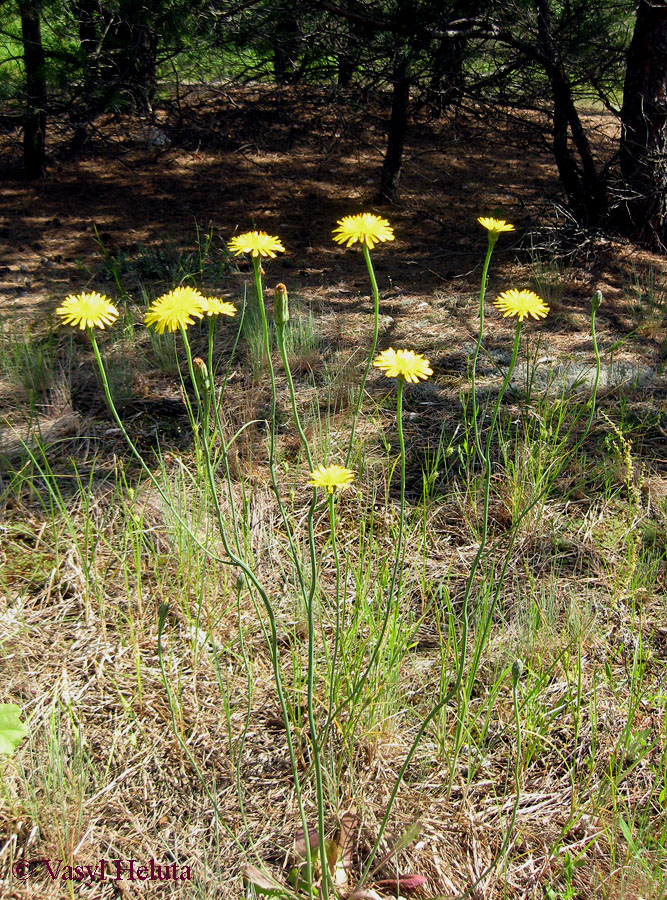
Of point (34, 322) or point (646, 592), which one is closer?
point (646, 592)

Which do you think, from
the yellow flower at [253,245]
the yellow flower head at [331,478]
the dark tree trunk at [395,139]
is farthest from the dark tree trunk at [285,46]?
the yellow flower head at [331,478]

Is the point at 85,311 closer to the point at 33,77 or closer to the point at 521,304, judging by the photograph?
the point at 521,304

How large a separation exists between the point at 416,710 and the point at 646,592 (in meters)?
0.81

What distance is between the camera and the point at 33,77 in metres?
4.23

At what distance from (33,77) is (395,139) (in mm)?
2423

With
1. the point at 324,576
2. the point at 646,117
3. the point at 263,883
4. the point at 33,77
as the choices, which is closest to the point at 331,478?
the point at 263,883

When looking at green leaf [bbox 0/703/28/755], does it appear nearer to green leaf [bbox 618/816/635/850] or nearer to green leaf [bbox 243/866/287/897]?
green leaf [bbox 243/866/287/897]

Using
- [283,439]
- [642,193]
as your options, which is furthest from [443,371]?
[642,193]

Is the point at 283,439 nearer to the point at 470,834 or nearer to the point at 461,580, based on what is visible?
the point at 461,580

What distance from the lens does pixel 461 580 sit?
Answer: 207 cm

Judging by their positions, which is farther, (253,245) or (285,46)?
(285,46)

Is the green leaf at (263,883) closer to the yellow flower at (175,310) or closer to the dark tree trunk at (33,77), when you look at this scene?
the yellow flower at (175,310)

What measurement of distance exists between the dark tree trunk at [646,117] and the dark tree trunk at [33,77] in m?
3.41

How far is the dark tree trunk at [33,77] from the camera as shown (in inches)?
158
